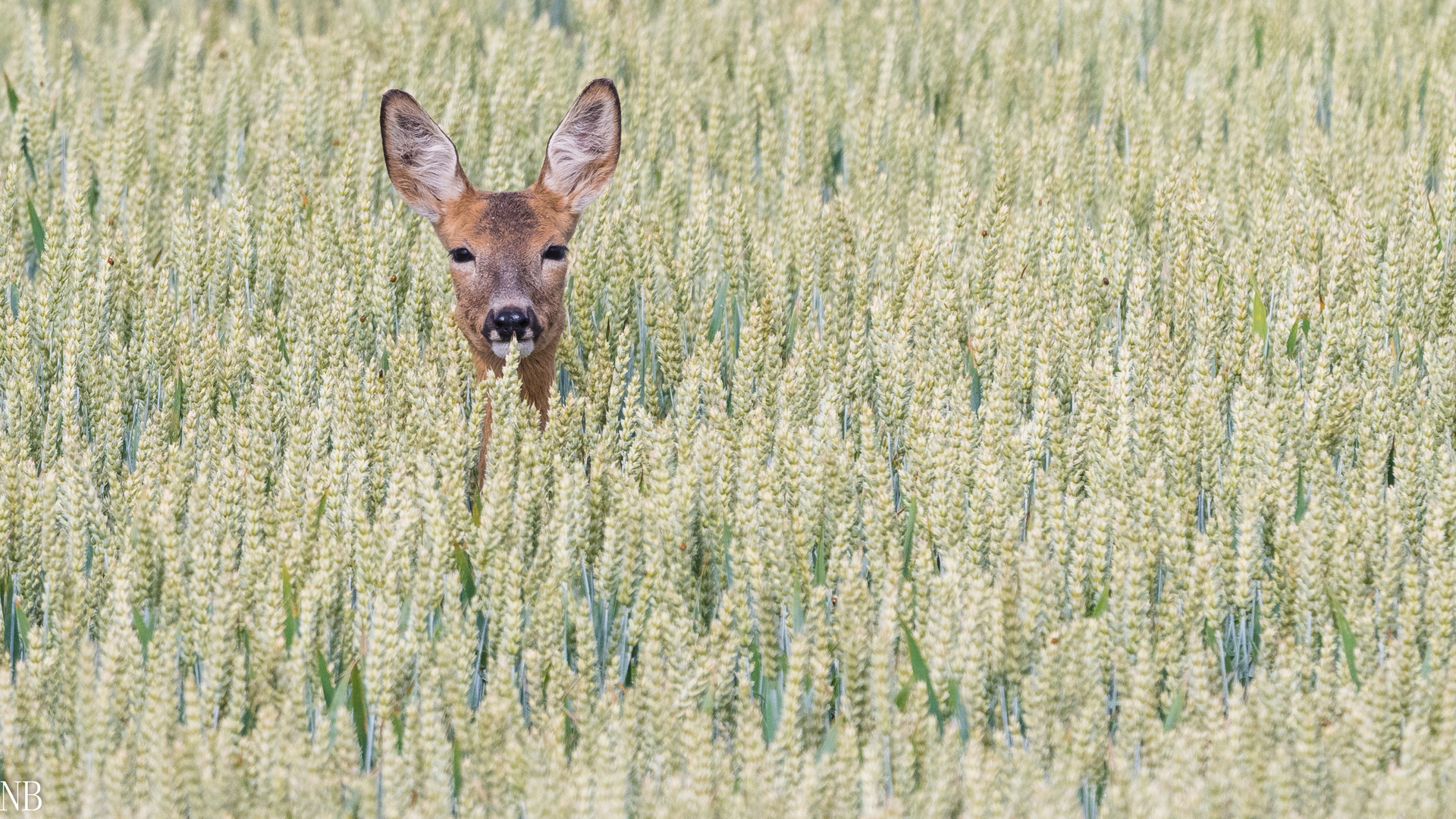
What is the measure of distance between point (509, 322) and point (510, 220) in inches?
17.2

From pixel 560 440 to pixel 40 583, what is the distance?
1.05m

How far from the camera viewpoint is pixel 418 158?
4.40 meters

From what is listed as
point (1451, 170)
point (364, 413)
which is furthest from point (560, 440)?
point (1451, 170)

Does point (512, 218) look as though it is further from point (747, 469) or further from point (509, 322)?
point (747, 469)


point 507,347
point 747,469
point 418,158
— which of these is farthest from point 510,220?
point 747,469

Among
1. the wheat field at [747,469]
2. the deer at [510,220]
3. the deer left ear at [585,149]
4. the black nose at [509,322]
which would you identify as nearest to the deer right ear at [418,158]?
the deer at [510,220]

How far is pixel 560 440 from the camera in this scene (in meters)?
3.41

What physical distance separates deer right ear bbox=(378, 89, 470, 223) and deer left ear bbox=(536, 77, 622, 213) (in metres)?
0.25

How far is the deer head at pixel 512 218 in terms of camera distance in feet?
13.4

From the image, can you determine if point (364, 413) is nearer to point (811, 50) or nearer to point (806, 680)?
point (806, 680)

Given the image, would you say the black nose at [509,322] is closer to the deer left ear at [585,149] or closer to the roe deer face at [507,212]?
the roe deer face at [507,212]

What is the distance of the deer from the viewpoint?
408cm

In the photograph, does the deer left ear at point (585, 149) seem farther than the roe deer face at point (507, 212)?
Yes

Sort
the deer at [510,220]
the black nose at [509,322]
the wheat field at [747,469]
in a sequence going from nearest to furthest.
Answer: the wheat field at [747,469]
the black nose at [509,322]
the deer at [510,220]
